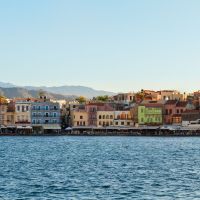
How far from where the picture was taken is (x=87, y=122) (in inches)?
6107

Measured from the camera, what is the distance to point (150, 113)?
507 feet

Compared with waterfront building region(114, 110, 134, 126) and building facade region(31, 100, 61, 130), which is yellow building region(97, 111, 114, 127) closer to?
waterfront building region(114, 110, 134, 126)

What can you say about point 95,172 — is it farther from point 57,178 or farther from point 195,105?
point 195,105

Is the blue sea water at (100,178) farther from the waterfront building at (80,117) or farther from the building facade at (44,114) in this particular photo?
the waterfront building at (80,117)

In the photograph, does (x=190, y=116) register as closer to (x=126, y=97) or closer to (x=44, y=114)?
(x=44, y=114)

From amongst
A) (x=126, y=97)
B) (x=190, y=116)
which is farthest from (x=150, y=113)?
(x=126, y=97)

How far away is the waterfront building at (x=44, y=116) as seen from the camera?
153 m

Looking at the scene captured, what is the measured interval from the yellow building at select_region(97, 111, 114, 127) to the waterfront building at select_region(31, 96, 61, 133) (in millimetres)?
9059

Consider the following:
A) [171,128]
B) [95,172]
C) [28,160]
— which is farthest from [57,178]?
[171,128]

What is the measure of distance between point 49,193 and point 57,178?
7.88 m

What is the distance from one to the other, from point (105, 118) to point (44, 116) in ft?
43.6

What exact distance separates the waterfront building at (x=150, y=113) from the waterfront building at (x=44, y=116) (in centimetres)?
1809

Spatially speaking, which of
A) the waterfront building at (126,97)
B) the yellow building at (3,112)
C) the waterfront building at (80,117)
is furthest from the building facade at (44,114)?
the waterfront building at (126,97)

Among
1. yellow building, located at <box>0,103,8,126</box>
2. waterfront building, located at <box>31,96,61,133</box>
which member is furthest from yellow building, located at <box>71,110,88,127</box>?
yellow building, located at <box>0,103,8,126</box>
